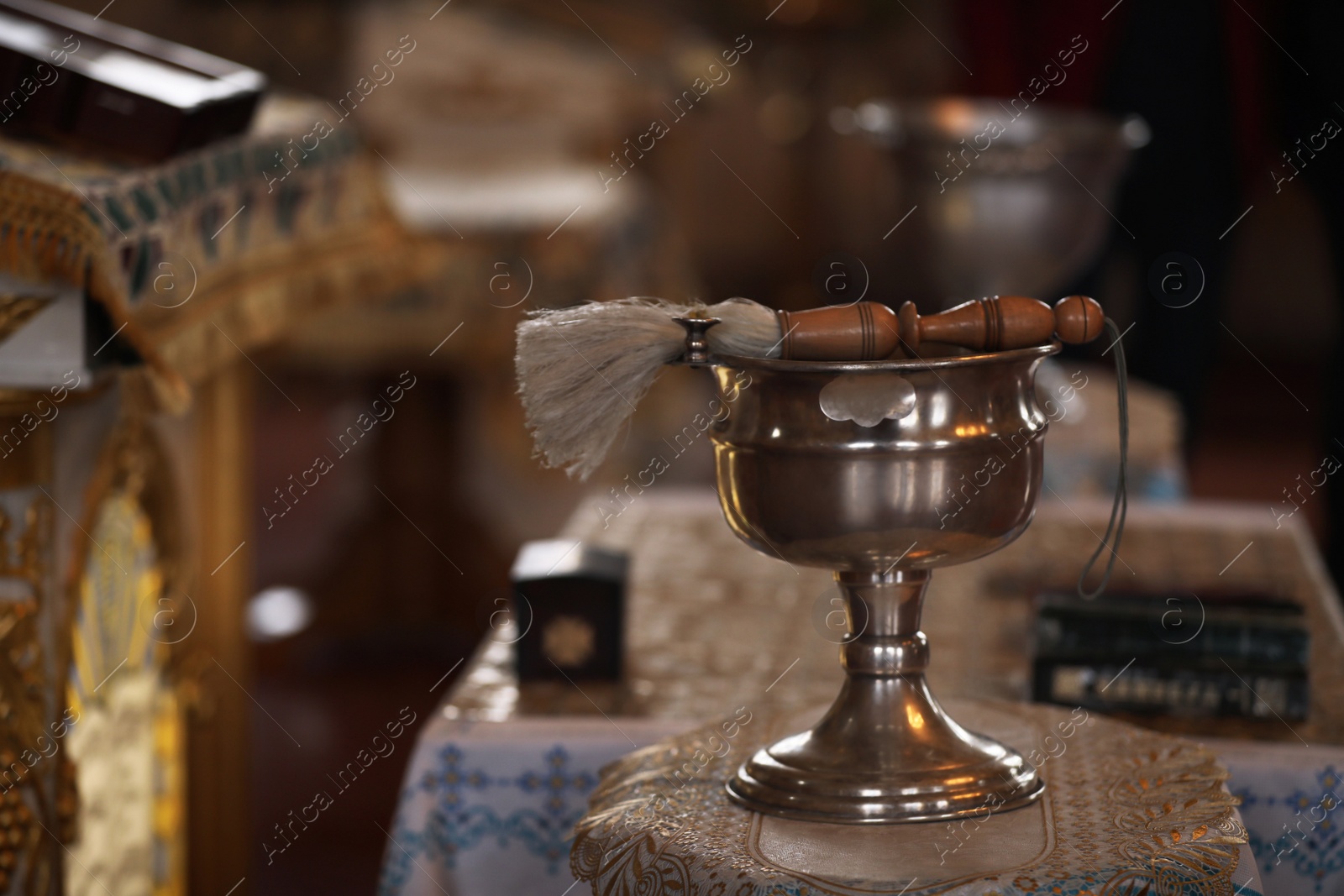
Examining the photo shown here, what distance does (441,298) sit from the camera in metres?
2.85

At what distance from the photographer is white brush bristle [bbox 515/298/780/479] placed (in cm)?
69

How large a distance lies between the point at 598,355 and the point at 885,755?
241 millimetres

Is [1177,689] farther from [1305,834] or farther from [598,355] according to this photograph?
[598,355]

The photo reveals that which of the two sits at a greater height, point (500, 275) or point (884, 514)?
point (500, 275)

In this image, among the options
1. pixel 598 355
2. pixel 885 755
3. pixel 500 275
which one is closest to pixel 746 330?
pixel 598 355

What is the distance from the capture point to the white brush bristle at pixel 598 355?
0.69 m

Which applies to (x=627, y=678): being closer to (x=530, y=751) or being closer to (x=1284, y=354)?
(x=530, y=751)

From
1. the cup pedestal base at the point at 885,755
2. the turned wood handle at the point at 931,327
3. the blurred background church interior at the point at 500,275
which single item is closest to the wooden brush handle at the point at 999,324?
the turned wood handle at the point at 931,327

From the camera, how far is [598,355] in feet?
2.29

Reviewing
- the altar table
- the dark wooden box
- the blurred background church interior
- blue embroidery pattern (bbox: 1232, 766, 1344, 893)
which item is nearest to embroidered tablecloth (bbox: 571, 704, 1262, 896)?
the altar table

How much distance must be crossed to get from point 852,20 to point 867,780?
5268 mm

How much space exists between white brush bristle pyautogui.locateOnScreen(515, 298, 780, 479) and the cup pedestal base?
141 millimetres

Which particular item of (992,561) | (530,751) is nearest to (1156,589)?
(992,561)

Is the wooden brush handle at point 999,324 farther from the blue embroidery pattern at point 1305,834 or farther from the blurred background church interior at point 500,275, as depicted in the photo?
the blurred background church interior at point 500,275
